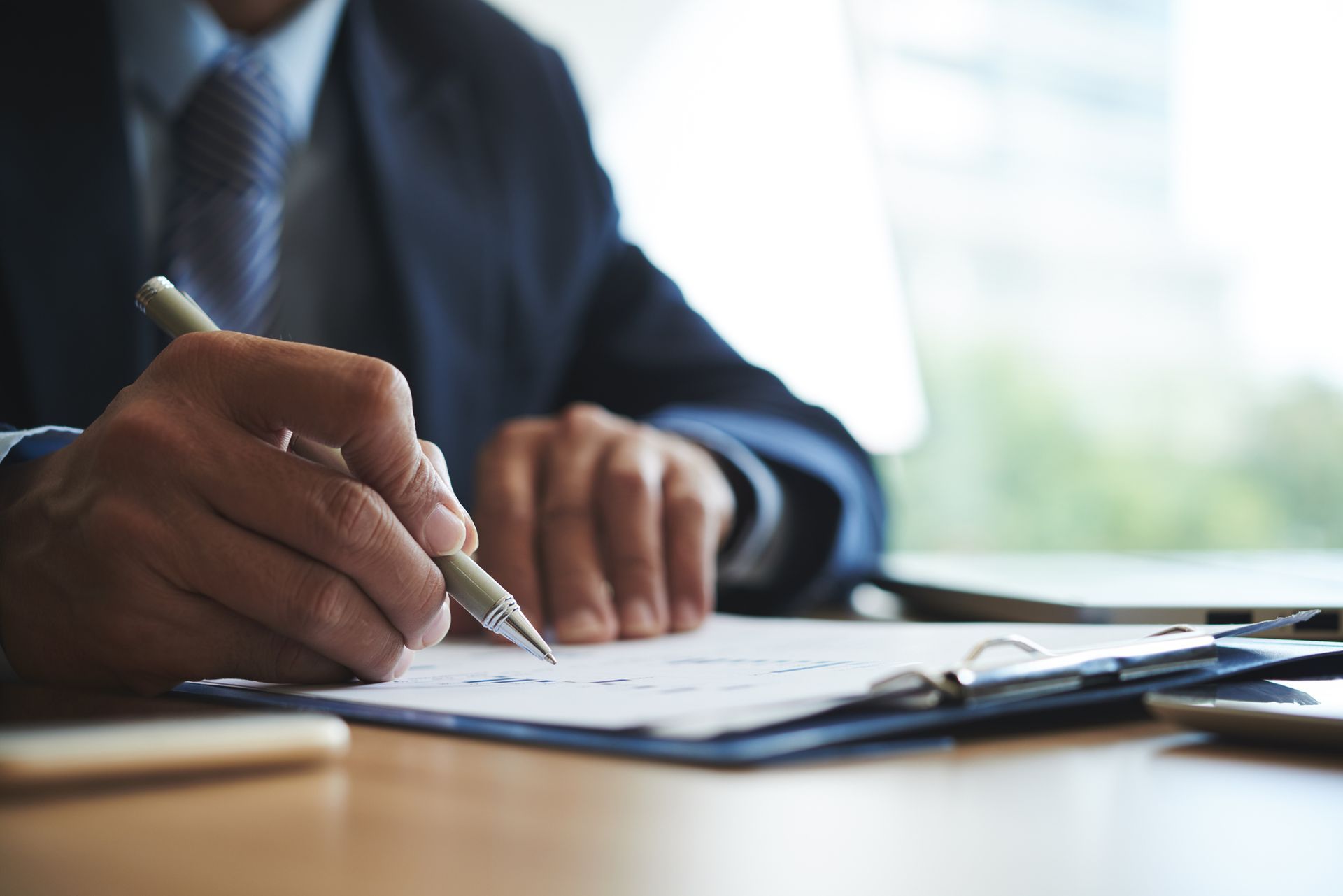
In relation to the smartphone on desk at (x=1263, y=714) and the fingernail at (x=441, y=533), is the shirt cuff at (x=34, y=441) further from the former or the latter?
the smartphone on desk at (x=1263, y=714)

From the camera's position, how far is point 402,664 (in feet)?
1.25

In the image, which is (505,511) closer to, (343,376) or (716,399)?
(343,376)

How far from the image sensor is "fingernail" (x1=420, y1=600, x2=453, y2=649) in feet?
1.22

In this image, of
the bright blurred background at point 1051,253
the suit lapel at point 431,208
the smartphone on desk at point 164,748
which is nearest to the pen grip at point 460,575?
the smartphone on desk at point 164,748

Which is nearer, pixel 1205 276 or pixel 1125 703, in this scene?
pixel 1125 703


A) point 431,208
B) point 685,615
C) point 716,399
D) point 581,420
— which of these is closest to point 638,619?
point 685,615

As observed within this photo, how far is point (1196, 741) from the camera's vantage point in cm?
29

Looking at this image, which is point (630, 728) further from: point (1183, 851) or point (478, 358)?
point (478, 358)

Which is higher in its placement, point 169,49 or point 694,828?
point 169,49

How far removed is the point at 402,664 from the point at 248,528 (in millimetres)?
74

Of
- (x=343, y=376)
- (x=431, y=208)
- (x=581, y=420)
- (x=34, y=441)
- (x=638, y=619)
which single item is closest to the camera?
(x=343, y=376)

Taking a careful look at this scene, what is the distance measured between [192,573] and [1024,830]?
28cm

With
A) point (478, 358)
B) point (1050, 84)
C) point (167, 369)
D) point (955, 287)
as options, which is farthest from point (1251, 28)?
point (167, 369)

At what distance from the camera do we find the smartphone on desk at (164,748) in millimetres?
218
